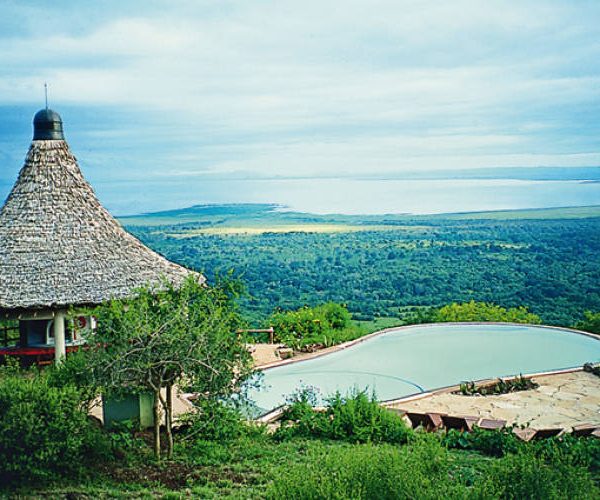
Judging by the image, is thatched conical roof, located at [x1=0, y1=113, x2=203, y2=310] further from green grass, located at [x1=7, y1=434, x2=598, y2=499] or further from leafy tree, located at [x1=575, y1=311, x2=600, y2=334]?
leafy tree, located at [x1=575, y1=311, x2=600, y2=334]

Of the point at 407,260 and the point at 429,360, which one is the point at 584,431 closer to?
the point at 429,360

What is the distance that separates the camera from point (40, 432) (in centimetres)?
566

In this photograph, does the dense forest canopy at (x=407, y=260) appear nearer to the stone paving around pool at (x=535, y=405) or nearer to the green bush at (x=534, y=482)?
the stone paving around pool at (x=535, y=405)

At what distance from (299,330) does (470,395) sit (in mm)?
4523

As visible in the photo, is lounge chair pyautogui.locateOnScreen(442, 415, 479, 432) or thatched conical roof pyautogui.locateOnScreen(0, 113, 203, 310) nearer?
lounge chair pyautogui.locateOnScreen(442, 415, 479, 432)

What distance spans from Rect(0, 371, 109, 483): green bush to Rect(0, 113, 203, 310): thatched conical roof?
3.31 m

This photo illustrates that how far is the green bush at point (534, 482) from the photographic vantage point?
13.4 feet

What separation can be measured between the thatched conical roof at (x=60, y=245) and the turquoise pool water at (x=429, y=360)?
2522 millimetres

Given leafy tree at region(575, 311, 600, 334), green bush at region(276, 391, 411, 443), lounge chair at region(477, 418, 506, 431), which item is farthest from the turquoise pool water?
lounge chair at region(477, 418, 506, 431)

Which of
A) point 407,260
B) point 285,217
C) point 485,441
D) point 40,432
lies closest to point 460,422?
point 485,441

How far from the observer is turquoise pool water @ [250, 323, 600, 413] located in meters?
11.3

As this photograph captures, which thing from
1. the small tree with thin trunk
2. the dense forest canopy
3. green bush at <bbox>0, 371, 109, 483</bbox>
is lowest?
the dense forest canopy

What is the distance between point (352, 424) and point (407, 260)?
102ft

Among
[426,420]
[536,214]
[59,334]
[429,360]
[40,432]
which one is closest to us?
[40,432]
